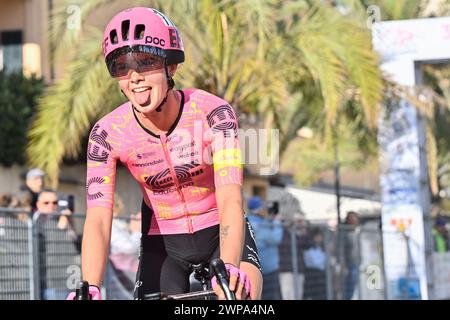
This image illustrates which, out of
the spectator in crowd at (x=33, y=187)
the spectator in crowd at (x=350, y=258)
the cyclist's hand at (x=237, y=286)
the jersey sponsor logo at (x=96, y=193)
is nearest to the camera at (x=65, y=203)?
the spectator in crowd at (x=33, y=187)

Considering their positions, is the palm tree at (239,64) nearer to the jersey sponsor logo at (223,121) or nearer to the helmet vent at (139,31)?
the jersey sponsor logo at (223,121)

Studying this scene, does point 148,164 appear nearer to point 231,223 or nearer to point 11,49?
point 231,223

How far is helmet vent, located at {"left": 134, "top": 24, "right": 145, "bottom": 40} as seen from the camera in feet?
18.1

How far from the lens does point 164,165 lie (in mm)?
6082

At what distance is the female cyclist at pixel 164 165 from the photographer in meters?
5.51

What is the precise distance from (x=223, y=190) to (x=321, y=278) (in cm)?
1142

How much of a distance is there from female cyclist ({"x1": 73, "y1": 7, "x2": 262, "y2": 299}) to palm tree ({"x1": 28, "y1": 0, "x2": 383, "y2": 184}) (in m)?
8.61

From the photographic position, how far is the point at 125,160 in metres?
6.09

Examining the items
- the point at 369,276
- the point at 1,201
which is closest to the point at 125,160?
the point at 1,201

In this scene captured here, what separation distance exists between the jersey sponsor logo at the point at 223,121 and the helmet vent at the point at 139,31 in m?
0.63

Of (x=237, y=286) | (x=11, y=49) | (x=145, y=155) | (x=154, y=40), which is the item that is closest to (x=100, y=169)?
(x=145, y=155)

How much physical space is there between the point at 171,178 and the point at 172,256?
46cm

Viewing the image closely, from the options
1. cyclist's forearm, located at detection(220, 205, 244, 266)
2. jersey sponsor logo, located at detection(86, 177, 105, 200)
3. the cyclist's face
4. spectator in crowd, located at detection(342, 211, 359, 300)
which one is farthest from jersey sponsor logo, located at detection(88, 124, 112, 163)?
spectator in crowd, located at detection(342, 211, 359, 300)

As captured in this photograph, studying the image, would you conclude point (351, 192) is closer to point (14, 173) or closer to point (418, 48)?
point (14, 173)
